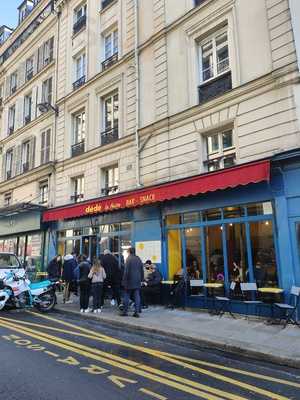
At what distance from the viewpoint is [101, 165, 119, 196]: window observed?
1387cm

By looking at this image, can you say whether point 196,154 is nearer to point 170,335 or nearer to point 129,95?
point 129,95

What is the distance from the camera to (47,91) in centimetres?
1911

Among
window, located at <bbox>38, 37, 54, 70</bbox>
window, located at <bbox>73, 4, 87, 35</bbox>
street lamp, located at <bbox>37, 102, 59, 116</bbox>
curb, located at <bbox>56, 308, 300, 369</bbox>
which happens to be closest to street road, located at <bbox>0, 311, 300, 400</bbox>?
curb, located at <bbox>56, 308, 300, 369</bbox>

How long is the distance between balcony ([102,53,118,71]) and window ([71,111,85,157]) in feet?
7.58

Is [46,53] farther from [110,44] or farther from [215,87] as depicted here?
[215,87]

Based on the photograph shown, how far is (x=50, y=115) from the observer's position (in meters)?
18.0

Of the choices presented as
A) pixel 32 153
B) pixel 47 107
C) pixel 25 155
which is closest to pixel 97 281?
pixel 47 107

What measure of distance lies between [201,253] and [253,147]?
325cm

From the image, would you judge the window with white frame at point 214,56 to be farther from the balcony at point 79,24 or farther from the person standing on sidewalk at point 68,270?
the balcony at point 79,24

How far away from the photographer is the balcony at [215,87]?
34.0 feet

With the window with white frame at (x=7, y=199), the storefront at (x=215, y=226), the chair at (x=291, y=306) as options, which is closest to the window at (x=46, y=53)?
the window with white frame at (x=7, y=199)

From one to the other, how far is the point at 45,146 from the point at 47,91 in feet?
10.6

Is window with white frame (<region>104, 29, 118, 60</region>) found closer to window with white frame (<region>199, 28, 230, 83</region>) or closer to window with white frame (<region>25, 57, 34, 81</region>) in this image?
window with white frame (<region>199, 28, 230, 83</region>)

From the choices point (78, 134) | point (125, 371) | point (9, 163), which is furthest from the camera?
point (9, 163)
